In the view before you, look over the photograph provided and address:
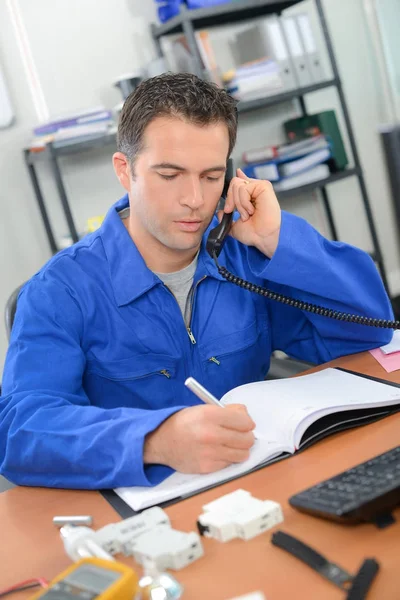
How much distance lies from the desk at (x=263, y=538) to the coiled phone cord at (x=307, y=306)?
347 mm

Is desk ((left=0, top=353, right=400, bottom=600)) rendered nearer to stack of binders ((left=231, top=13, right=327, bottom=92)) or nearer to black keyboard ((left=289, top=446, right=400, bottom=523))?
black keyboard ((left=289, top=446, right=400, bottom=523))

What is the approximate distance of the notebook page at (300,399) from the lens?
1113 mm

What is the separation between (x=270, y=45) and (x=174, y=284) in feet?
6.99

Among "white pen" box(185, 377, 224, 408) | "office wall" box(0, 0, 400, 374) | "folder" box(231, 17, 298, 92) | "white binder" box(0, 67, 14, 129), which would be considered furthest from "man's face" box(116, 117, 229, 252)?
"folder" box(231, 17, 298, 92)

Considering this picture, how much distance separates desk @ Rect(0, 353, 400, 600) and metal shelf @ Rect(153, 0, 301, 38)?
2470 millimetres

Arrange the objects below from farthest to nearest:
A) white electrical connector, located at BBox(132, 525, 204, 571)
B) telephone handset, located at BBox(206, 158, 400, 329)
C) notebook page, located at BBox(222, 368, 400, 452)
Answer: telephone handset, located at BBox(206, 158, 400, 329)
notebook page, located at BBox(222, 368, 400, 452)
white electrical connector, located at BBox(132, 525, 204, 571)

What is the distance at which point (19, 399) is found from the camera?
1230mm

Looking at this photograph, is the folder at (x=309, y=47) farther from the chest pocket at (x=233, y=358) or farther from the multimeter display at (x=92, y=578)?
the multimeter display at (x=92, y=578)

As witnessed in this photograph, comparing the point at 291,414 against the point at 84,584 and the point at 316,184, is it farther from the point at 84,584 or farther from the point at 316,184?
the point at 316,184

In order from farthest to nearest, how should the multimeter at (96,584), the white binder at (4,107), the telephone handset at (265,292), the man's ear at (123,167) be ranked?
the white binder at (4,107) → the man's ear at (123,167) → the telephone handset at (265,292) → the multimeter at (96,584)

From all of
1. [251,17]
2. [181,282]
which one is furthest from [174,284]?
[251,17]

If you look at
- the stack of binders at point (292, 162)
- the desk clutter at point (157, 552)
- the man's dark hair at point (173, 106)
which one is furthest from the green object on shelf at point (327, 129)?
the desk clutter at point (157, 552)

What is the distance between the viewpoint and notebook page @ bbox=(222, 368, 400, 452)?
111 cm

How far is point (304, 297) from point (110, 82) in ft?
7.07
